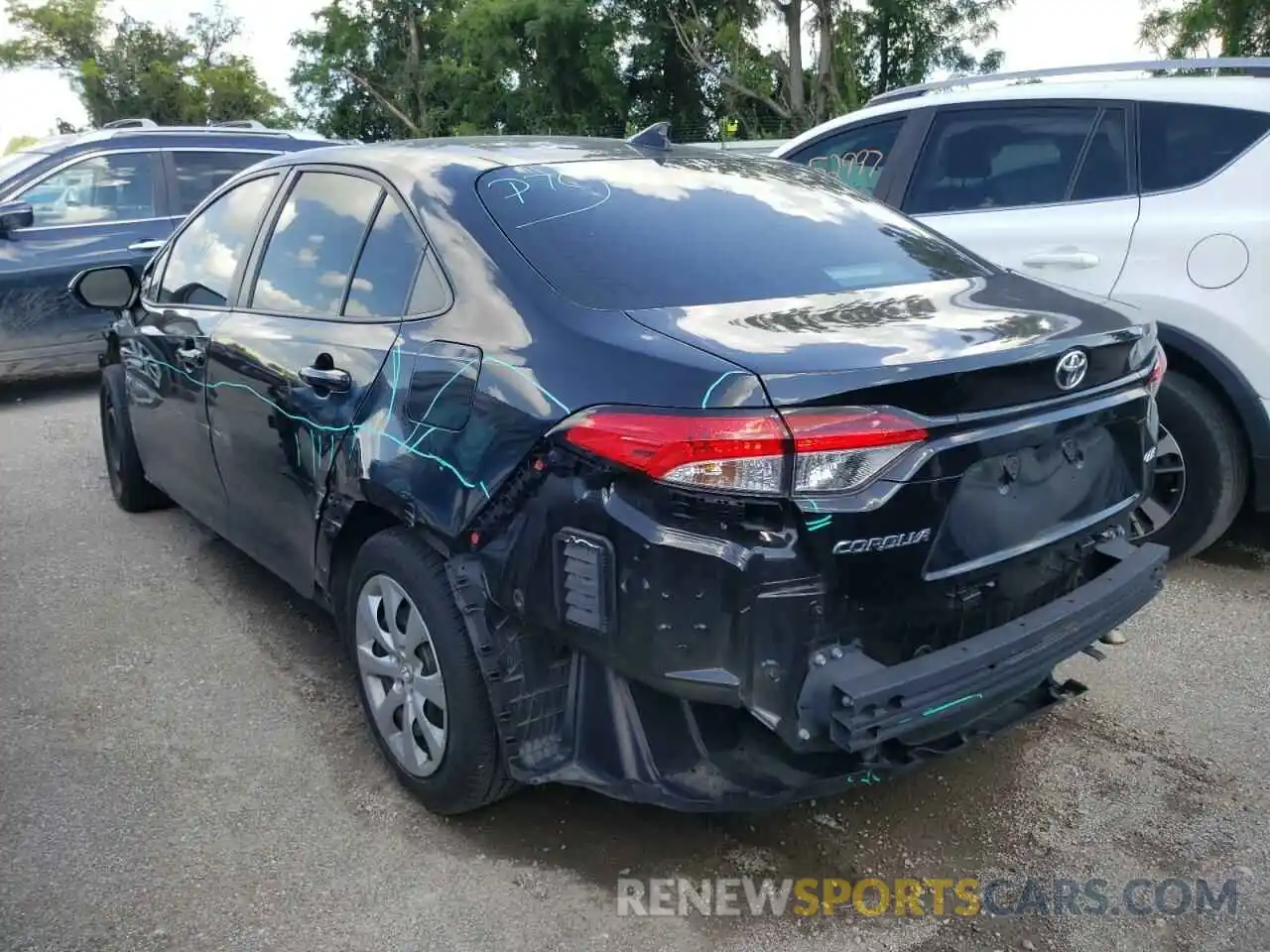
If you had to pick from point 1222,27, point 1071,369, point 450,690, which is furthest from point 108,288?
point 1222,27

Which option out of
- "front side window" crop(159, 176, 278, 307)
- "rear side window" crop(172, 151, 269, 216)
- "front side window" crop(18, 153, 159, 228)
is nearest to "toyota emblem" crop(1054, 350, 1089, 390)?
"front side window" crop(159, 176, 278, 307)

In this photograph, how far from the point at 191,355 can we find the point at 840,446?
2.75 m

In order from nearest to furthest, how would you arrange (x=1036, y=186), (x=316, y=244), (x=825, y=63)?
(x=316, y=244)
(x=1036, y=186)
(x=825, y=63)

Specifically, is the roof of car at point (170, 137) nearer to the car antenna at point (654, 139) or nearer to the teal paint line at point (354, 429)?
the teal paint line at point (354, 429)

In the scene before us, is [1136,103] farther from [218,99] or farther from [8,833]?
[218,99]

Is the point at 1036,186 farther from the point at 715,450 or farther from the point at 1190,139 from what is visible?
the point at 715,450

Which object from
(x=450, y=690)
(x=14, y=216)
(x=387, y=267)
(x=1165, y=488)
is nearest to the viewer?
(x=450, y=690)

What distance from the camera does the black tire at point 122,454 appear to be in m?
A: 5.15

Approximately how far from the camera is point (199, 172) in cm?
850

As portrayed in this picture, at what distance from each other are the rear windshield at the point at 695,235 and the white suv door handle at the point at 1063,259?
51.1 inches

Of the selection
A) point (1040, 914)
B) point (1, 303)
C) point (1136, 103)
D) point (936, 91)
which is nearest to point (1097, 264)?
point (1136, 103)

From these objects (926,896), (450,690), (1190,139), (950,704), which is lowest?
(926,896)

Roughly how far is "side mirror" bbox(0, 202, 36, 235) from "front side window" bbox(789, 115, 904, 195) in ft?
17.6

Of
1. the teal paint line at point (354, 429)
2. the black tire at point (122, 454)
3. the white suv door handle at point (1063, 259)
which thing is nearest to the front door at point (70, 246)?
the black tire at point (122, 454)
